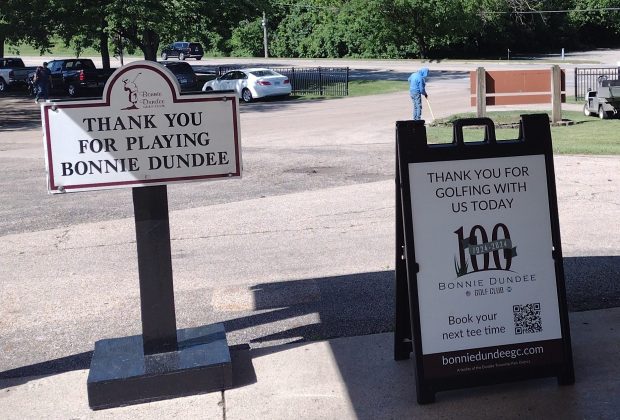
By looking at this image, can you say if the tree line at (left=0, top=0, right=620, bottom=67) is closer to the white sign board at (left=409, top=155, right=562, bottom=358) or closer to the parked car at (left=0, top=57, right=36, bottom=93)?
the parked car at (left=0, top=57, right=36, bottom=93)

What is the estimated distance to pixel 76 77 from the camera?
37.8m

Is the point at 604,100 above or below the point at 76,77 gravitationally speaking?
below

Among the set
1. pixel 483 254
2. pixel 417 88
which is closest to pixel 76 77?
pixel 417 88

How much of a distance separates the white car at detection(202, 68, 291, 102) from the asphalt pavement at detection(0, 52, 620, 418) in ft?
59.2

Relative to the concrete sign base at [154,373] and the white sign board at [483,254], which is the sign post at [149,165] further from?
the white sign board at [483,254]

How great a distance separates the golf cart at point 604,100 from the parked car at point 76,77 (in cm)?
2115

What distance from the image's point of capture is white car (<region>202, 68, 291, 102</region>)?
33.1m

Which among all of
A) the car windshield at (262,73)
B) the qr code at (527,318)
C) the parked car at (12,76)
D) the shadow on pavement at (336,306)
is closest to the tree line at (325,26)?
the parked car at (12,76)

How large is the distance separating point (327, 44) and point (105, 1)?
2786 centimetres

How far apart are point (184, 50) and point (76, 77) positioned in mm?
31560

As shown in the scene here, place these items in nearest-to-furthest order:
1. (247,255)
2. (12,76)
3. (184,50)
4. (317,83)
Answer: (247,255)
(317,83)
(12,76)
(184,50)

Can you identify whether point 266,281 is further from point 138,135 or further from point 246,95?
point 246,95

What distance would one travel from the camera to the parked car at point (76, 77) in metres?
37.7

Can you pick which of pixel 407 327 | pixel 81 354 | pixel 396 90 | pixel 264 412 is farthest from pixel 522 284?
pixel 396 90
